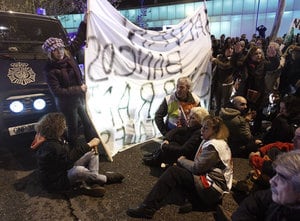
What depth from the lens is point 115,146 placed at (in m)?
4.70

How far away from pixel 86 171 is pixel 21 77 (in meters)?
1.88

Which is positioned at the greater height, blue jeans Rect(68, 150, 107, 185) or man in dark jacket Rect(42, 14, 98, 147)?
man in dark jacket Rect(42, 14, 98, 147)

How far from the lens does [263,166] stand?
3.15 metres

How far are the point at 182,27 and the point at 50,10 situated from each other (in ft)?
41.3

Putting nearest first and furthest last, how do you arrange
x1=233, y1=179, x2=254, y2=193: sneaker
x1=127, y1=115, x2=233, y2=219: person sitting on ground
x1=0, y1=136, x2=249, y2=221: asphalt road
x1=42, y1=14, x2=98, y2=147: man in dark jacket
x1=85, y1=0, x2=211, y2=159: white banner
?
x1=127, y1=115, x2=233, y2=219: person sitting on ground, x1=0, y1=136, x2=249, y2=221: asphalt road, x1=233, y1=179, x2=254, y2=193: sneaker, x1=42, y1=14, x2=98, y2=147: man in dark jacket, x1=85, y1=0, x2=211, y2=159: white banner

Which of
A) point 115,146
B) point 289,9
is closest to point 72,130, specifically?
point 115,146

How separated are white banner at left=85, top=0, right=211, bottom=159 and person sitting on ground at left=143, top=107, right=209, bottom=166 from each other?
82cm

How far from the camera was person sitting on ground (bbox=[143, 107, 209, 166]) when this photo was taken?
11.9ft

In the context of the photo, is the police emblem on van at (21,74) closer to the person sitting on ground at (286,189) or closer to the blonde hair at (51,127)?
the blonde hair at (51,127)

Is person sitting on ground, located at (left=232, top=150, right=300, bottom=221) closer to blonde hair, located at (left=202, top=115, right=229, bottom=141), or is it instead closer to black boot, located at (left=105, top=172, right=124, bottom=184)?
blonde hair, located at (left=202, top=115, right=229, bottom=141)

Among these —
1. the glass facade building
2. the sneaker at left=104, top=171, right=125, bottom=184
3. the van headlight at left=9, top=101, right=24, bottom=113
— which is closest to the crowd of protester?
the sneaker at left=104, top=171, right=125, bottom=184

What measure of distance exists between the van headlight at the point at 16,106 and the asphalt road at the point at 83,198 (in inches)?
19.3

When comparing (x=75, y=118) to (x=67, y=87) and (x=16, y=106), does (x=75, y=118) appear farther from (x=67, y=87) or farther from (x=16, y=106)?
(x=16, y=106)

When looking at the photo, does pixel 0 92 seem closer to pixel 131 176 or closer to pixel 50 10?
pixel 131 176
